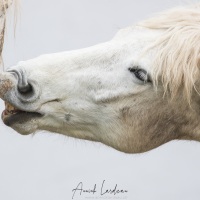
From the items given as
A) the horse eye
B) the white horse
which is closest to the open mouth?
the white horse

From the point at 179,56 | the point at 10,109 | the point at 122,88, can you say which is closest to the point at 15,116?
the point at 10,109

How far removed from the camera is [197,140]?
2.62 metres

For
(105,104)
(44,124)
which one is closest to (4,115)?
(44,124)

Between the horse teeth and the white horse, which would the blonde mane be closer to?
the white horse

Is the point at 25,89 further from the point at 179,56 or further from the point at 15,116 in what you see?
the point at 179,56

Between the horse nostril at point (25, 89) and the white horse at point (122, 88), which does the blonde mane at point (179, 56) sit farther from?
the horse nostril at point (25, 89)

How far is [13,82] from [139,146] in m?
0.48

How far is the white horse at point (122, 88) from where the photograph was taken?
2.45 m

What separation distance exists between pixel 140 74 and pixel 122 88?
0.25ft

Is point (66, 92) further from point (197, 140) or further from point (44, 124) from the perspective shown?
point (197, 140)

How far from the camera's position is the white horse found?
2445 millimetres

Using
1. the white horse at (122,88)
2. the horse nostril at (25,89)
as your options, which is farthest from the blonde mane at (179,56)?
the horse nostril at (25,89)

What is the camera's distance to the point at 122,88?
2516mm

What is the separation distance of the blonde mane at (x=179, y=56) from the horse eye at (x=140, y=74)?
29 mm
